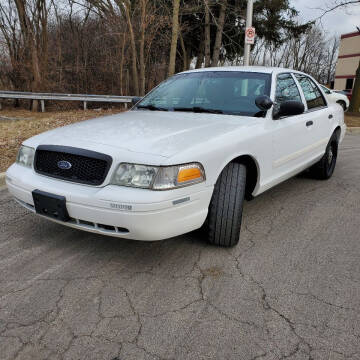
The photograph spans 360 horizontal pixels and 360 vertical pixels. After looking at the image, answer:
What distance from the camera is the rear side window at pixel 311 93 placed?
430 centimetres

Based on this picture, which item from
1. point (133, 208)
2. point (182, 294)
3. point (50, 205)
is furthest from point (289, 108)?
point (50, 205)

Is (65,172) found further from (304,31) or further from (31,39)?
(304,31)

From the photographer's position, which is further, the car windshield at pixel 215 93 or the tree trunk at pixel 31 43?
the tree trunk at pixel 31 43

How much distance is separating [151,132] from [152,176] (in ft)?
1.78

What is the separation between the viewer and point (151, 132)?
9.04 feet

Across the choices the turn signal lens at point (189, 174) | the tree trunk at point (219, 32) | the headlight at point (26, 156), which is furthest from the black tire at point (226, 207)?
the tree trunk at point (219, 32)

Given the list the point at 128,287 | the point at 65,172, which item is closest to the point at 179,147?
the point at 65,172

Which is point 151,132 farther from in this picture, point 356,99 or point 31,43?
point 356,99

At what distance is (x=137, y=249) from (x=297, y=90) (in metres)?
2.61

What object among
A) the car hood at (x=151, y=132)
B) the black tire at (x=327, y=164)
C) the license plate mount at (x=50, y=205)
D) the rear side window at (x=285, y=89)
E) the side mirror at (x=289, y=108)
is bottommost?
the black tire at (x=327, y=164)

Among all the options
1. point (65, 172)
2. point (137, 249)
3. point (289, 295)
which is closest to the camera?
point (289, 295)

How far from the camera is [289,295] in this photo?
2.36 metres

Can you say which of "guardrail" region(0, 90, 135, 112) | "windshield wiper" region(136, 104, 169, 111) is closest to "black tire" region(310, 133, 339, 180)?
"windshield wiper" region(136, 104, 169, 111)

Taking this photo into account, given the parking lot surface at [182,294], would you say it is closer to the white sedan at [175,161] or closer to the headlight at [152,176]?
the white sedan at [175,161]
